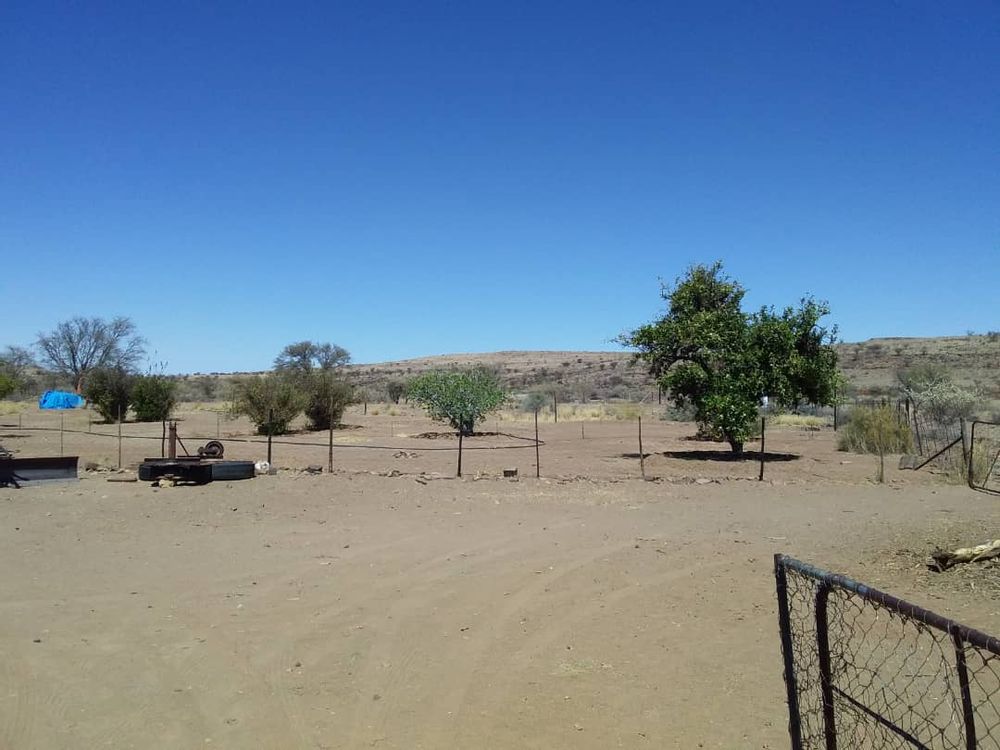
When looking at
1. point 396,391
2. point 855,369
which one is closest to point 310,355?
point 396,391

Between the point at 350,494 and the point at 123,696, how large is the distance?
10.1m

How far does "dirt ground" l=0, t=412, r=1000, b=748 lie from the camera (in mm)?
6004

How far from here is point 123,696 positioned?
20.9 ft

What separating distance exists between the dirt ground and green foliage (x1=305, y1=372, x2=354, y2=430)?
2339 centimetres

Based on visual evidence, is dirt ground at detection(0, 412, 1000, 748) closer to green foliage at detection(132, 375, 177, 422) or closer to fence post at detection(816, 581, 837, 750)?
fence post at detection(816, 581, 837, 750)

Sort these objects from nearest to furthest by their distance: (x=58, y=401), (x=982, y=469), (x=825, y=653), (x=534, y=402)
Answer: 1. (x=825, y=653)
2. (x=982, y=469)
3. (x=534, y=402)
4. (x=58, y=401)

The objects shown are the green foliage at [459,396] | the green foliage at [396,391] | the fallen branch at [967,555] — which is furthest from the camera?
the green foliage at [396,391]

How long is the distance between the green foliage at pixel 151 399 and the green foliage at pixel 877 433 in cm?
3493

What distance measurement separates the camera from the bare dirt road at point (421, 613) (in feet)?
19.6

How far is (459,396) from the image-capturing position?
37.7m

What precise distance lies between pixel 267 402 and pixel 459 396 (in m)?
9.15

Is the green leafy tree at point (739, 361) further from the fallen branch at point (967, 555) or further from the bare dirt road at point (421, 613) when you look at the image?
the fallen branch at point (967, 555)

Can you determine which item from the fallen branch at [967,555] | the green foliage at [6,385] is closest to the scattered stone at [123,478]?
the fallen branch at [967,555]

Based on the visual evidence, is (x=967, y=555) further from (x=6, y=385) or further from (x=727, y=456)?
(x=6, y=385)
